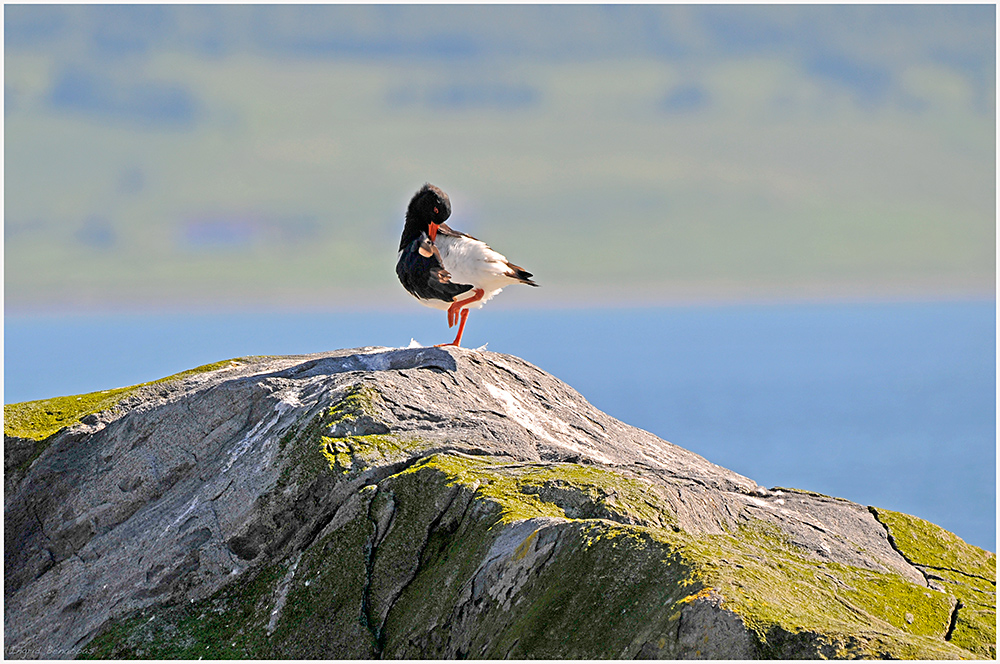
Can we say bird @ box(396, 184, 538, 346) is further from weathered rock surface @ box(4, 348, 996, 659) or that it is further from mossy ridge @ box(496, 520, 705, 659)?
mossy ridge @ box(496, 520, 705, 659)

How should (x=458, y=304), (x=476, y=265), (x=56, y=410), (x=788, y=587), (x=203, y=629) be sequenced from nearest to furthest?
(x=788, y=587)
(x=203, y=629)
(x=476, y=265)
(x=458, y=304)
(x=56, y=410)

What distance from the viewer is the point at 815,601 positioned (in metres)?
8.18

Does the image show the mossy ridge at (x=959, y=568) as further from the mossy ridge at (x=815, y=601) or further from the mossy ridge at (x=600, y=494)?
the mossy ridge at (x=600, y=494)

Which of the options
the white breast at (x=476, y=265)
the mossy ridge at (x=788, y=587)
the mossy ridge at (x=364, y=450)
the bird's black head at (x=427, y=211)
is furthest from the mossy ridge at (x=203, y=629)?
the bird's black head at (x=427, y=211)

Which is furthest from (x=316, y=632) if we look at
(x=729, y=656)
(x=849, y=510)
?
(x=849, y=510)

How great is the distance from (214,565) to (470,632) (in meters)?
4.03

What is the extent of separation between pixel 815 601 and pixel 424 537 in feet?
14.2

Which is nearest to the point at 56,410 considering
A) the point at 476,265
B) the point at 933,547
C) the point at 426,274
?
the point at 426,274

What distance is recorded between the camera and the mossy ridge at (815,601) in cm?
673

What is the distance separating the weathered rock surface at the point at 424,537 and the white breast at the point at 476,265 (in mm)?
1335

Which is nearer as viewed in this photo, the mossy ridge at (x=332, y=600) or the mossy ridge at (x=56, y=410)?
the mossy ridge at (x=332, y=600)

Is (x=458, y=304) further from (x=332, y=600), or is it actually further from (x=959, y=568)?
(x=959, y=568)

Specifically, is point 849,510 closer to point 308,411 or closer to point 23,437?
point 308,411

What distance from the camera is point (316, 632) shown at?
9.63 meters
